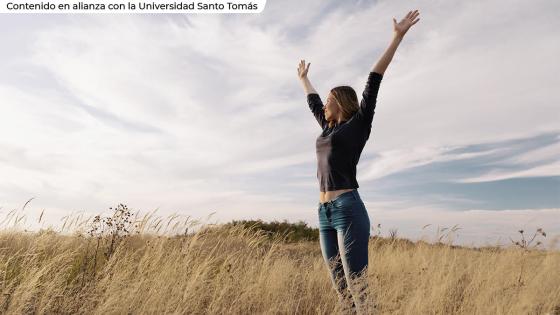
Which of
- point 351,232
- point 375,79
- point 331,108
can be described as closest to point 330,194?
point 351,232

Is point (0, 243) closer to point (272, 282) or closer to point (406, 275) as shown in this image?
point (272, 282)

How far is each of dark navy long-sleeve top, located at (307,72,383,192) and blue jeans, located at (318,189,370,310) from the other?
0.14m

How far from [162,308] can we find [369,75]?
2.90 m

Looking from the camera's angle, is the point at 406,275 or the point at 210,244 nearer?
the point at 406,275

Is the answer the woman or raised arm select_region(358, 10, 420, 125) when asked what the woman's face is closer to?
the woman

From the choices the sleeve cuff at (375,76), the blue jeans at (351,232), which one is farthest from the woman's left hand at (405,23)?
the blue jeans at (351,232)

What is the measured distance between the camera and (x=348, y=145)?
12.2ft

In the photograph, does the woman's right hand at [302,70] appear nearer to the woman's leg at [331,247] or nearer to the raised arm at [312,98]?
the raised arm at [312,98]

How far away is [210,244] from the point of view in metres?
9.46

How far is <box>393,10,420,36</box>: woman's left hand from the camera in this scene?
3.85 meters

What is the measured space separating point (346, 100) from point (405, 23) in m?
0.84

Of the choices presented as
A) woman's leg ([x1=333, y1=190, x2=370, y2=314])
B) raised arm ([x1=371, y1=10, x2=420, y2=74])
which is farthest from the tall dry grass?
raised arm ([x1=371, y1=10, x2=420, y2=74])

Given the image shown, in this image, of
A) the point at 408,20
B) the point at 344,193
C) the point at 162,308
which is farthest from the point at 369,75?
the point at 162,308

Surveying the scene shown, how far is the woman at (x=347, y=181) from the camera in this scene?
3578 millimetres
